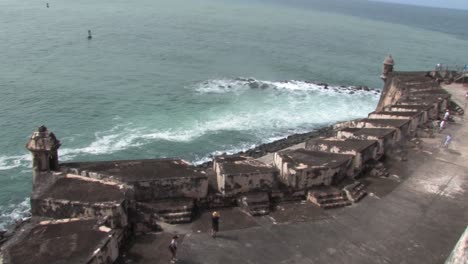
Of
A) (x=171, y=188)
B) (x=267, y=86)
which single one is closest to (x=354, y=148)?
(x=171, y=188)

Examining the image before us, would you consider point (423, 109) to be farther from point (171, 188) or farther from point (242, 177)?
point (171, 188)

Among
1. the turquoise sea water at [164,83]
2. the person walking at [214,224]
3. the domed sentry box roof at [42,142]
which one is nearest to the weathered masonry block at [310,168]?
the person walking at [214,224]

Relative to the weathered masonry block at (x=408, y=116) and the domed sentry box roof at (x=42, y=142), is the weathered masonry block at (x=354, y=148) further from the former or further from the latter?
the domed sentry box roof at (x=42, y=142)

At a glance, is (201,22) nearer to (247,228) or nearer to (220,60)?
(220,60)

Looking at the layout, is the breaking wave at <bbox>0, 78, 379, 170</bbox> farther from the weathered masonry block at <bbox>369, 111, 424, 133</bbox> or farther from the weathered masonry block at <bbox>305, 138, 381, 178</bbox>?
the weathered masonry block at <bbox>305, 138, 381, 178</bbox>

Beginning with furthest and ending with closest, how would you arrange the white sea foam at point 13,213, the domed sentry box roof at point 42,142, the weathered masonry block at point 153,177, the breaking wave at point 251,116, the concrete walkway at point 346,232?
the breaking wave at point 251,116, the white sea foam at point 13,213, the weathered masonry block at point 153,177, the domed sentry box roof at point 42,142, the concrete walkway at point 346,232

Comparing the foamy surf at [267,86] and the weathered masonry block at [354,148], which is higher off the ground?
the weathered masonry block at [354,148]
